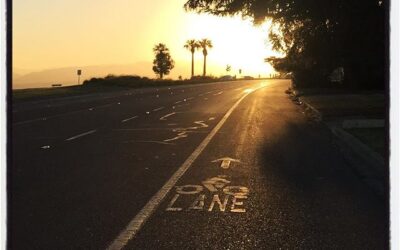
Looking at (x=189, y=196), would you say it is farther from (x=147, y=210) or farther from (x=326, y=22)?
(x=326, y=22)

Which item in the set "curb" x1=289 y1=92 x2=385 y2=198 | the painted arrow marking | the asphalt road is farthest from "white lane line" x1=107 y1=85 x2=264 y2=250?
"curb" x1=289 y1=92 x2=385 y2=198

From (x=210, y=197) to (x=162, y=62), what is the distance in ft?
395

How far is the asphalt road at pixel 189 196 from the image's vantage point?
17.1ft

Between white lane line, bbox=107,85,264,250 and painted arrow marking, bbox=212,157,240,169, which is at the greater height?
painted arrow marking, bbox=212,157,240,169

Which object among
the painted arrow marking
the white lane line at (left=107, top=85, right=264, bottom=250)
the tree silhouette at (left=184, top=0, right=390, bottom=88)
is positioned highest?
the tree silhouette at (left=184, top=0, right=390, bottom=88)

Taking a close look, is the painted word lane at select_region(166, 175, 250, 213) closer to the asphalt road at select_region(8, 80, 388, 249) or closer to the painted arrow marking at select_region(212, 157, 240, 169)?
the asphalt road at select_region(8, 80, 388, 249)

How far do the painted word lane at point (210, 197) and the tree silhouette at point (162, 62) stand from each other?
118557mm

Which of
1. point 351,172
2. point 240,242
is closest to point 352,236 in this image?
point 240,242

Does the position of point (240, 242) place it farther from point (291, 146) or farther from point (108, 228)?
point (291, 146)

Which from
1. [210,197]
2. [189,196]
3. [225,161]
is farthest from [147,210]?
[225,161]

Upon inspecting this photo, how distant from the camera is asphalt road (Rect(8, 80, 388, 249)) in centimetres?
520

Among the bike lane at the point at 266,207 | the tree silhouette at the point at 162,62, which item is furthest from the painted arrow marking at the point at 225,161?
the tree silhouette at the point at 162,62

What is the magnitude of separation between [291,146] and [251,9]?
8.88 m

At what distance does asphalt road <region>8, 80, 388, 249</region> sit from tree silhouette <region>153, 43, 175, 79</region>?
4403 inches
